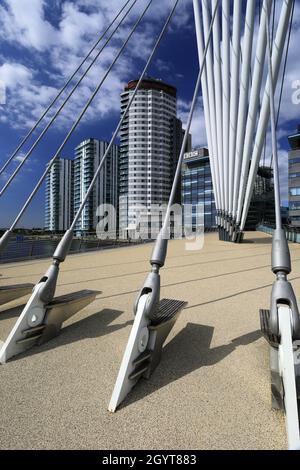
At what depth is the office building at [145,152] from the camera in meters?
118

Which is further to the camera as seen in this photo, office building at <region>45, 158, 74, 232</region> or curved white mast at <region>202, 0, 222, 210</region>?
office building at <region>45, 158, 74, 232</region>

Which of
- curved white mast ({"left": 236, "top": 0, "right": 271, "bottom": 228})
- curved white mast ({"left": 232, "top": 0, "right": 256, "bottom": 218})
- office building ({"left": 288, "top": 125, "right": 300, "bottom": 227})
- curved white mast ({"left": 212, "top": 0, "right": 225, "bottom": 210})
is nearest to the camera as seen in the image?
curved white mast ({"left": 236, "top": 0, "right": 271, "bottom": 228})

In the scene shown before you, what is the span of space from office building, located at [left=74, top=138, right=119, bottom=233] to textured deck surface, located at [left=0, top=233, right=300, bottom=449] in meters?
107

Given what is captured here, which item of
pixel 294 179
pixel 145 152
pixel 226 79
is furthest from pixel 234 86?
pixel 145 152

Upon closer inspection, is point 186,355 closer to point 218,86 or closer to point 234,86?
point 234,86

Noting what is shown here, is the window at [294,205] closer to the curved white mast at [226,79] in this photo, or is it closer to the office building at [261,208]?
the office building at [261,208]

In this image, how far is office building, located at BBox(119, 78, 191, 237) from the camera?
118250mm

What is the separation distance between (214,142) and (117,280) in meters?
19.3

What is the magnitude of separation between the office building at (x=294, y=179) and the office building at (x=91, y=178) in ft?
A: 213

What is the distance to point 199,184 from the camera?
108 m

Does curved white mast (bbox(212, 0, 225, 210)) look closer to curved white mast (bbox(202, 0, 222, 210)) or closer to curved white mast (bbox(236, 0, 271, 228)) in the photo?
curved white mast (bbox(202, 0, 222, 210))

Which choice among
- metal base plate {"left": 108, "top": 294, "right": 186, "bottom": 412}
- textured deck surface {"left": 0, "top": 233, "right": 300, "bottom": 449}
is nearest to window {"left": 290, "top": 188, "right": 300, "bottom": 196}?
textured deck surface {"left": 0, "top": 233, "right": 300, "bottom": 449}

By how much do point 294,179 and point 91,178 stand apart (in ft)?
266

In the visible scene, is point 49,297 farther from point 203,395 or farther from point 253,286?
point 253,286
